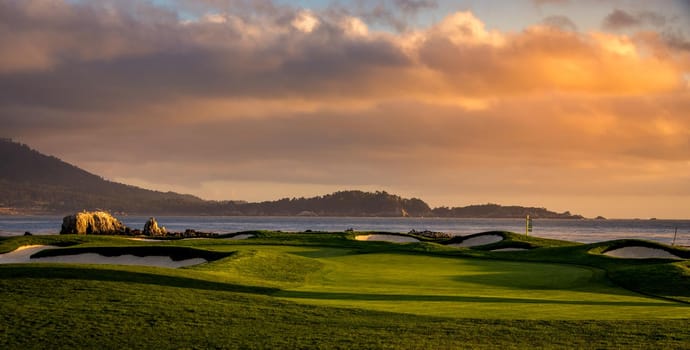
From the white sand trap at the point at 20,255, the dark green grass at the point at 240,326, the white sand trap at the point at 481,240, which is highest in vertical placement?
the white sand trap at the point at 481,240

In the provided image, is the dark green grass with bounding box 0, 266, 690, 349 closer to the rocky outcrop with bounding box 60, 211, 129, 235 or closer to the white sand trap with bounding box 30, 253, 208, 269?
the white sand trap with bounding box 30, 253, 208, 269

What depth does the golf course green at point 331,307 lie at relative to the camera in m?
13.4

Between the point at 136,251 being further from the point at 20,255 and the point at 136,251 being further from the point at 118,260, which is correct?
the point at 20,255

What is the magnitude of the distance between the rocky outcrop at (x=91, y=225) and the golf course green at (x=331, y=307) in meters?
48.3

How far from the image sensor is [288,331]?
45.8ft

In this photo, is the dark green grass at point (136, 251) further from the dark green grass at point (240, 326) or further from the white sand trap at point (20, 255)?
the dark green grass at point (240, 326)

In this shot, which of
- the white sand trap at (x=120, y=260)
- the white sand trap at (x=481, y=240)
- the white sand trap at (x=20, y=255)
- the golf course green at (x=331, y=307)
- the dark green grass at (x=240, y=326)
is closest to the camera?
the dark green grass at (x=240, y=326)

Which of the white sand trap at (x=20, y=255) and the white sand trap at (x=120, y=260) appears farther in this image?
the white sand trap at (x=20, y=255)

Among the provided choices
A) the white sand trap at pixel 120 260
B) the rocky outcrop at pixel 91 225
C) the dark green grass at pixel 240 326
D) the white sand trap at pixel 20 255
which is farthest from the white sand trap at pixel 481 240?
the dark green grass at pixel 240 326

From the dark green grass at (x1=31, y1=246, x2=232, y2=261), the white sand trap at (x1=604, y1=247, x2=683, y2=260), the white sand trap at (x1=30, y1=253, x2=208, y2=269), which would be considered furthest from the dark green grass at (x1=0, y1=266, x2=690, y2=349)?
the white sand trap at (x1=604, y1=247, x2=683, y2=260)

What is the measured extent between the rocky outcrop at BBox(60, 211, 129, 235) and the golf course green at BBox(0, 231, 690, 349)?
48.3 meters

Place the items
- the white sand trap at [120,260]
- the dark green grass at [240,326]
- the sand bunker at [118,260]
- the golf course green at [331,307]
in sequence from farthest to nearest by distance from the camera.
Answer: the white sand trap at [120,260], the sand bunker at [118,260], the golf course green at [331,307], the dark green grass at [240,326]

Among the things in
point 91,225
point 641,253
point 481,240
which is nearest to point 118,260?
point 641,253

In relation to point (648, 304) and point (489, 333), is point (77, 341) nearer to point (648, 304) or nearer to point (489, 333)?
point (489, 333)
